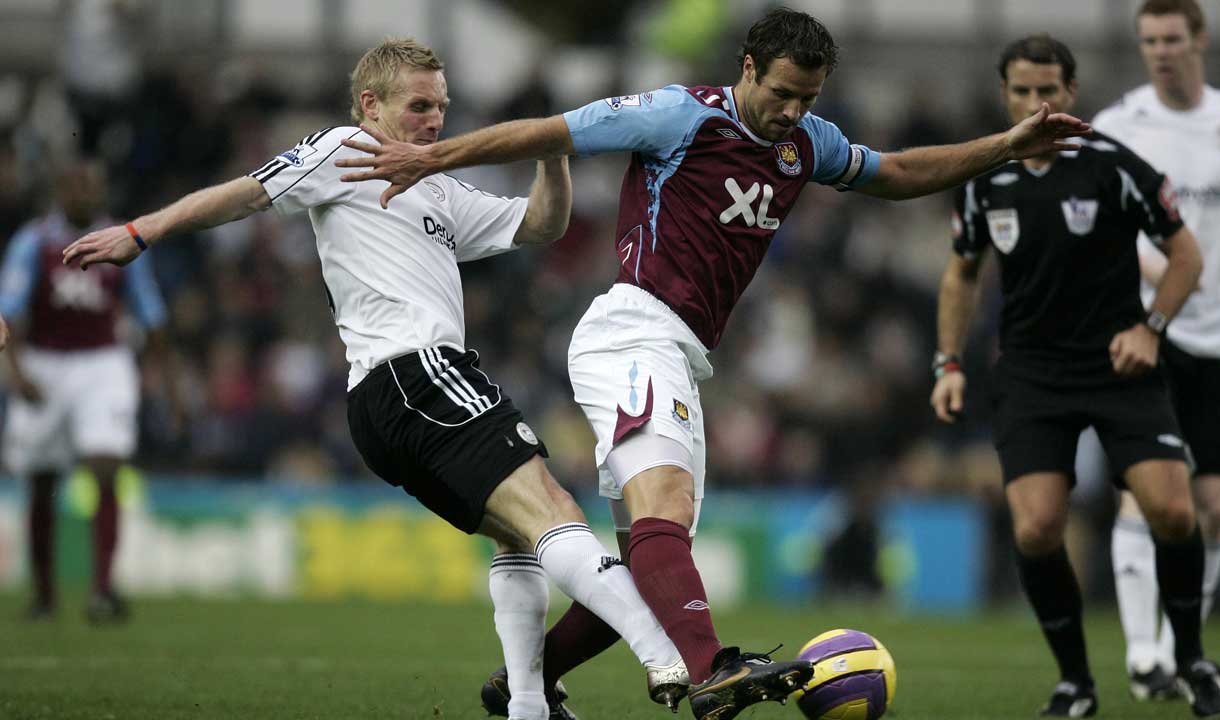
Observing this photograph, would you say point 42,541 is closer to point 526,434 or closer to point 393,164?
point 526,434

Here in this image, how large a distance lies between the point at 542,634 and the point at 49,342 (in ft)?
22.5

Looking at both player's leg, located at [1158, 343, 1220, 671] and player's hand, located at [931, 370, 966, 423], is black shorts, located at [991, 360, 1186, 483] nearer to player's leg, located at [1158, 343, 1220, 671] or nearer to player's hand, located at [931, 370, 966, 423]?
player's hand, located at [931, 370, 966, 423]

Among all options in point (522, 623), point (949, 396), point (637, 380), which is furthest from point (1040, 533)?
point (522, 623)

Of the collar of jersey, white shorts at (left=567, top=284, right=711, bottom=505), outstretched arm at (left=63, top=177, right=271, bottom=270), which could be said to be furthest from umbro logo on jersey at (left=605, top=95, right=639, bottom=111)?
outstretched arm at (left=63, top=177, right=271, bottom=270)

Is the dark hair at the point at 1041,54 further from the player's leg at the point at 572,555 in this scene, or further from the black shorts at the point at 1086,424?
the player's leg at the point at 572,555

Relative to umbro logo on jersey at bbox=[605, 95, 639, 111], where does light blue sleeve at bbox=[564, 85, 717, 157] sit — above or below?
below

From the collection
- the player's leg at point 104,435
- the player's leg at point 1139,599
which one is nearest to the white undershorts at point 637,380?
the player's leg at point 1139,599

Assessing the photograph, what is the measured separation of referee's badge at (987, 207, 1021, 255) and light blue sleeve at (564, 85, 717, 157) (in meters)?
1.93

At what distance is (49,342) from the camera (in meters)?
11.8

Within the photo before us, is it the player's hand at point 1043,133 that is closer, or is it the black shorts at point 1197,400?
the player's hand at point 1043,133

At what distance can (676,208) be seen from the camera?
6035 millimetres

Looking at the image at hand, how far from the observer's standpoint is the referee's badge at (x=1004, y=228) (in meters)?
7.36

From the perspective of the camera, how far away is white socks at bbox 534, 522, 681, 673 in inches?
214

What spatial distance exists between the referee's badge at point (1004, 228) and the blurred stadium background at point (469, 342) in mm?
4068
